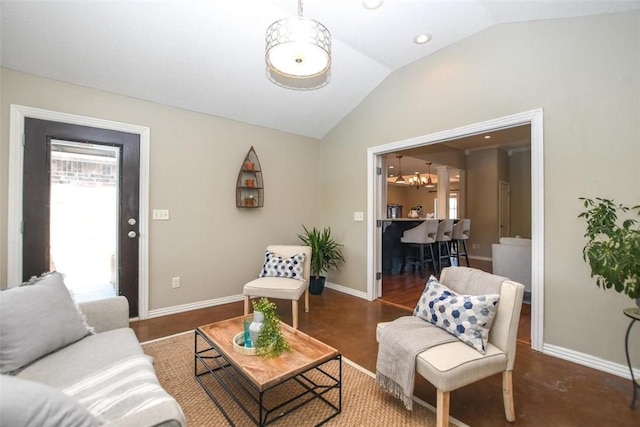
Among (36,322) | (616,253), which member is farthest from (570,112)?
(36,322)

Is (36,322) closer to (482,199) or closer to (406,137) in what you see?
(406,137)

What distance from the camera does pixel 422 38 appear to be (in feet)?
9.59

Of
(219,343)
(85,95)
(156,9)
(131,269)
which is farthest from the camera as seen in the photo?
(131,269)

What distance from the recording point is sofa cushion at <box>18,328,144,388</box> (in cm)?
136

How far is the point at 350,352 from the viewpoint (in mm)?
2451

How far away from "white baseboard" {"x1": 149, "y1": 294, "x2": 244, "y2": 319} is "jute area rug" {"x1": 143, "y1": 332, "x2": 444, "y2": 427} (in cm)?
116

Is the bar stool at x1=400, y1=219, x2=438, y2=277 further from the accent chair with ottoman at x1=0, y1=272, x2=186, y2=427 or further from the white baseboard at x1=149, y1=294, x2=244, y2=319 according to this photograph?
the accent chair with ottoman at x1=0, y1=272, x2=186, y2=427

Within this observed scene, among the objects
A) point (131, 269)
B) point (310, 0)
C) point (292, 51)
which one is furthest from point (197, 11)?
point (131, 269)

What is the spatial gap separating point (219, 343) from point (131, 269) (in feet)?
6.18

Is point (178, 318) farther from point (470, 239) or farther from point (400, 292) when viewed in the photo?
point (470, 239)

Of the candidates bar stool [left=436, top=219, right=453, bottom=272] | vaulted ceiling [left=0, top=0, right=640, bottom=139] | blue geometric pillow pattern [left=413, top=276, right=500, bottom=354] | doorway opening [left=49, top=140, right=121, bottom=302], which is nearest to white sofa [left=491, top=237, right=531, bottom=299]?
bar stool [left=436, top=219, right=453, bottom=272]

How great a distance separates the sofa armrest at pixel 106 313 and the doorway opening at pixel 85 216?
1103 millimetres

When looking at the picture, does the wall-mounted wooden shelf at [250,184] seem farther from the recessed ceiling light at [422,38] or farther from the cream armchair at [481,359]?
the cream armchair at [481,359]

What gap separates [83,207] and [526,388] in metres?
4.06
